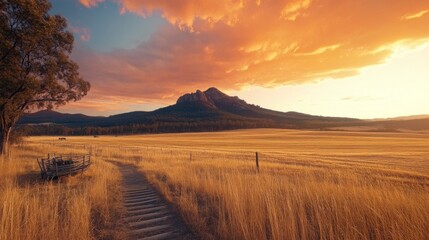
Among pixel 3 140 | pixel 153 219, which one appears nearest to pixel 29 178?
pixel 3 140

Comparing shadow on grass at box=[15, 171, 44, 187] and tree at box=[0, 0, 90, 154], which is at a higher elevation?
tree at box=[0, 0, 90, 154]

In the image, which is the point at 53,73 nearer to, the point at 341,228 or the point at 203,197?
the point at 203,197

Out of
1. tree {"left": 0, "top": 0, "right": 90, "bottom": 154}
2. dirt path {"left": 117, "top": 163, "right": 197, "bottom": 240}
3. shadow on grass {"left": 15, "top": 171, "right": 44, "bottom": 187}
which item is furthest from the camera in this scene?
tree {"left": 0, "top": 0, "right": 90, "bottom": 154}

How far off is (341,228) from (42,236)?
19.2 feet

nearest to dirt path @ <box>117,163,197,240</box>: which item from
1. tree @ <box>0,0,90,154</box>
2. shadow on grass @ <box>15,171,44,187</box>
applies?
shadow on grass @ <box>15,171,44,187</box>

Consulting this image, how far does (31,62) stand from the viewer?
21594 millimetres

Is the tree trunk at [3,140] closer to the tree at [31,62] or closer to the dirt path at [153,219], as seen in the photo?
the tree at [31,62]

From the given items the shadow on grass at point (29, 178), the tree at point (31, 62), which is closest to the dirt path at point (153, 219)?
the shadow on grass at point (29, 178)

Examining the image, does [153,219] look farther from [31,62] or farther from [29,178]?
[31,62]

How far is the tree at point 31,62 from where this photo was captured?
1894 centimetres

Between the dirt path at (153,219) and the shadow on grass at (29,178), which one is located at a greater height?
the dirt path at (153,219)

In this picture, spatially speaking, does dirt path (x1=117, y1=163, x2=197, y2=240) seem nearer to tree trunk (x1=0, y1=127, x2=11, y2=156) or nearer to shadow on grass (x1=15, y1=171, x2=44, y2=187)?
shadow on grass (x1=15, y1=171, x2=44, y2=187)

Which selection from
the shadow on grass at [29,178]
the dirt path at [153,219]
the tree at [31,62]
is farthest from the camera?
the tree at [31,62]

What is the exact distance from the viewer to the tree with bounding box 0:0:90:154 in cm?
1894
